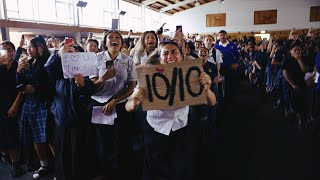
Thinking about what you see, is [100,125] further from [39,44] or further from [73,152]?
[39,44]

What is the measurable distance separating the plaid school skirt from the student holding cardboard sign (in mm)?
1463

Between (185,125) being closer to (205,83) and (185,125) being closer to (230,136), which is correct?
(205,83)

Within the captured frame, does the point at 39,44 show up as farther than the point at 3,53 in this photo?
No

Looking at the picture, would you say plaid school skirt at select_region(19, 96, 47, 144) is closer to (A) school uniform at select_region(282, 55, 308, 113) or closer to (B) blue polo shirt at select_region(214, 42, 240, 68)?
(B) blue polo shirt at select_region(214, 42, 240, 68)

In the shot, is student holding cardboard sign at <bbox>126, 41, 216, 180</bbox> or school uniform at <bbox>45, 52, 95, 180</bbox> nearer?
student holding cardboard sign at <bbox>126, 41, 216, 180</bbox>

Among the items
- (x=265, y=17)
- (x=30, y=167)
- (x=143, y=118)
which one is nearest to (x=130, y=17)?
(x=265, y=17)

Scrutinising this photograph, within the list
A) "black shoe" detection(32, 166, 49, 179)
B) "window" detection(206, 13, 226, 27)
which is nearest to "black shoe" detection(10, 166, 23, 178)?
"black shoe" detection(32, 166, 49, 179)

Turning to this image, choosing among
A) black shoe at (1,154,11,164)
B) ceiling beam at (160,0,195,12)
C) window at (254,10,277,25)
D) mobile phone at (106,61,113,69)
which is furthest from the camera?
window at (254,10,277,25)

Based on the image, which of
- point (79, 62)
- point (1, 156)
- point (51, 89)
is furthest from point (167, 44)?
point (1, 156)

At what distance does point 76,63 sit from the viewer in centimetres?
210

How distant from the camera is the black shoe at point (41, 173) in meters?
2.81

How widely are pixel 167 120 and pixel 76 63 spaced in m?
0.93

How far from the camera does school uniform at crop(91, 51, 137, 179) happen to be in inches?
92.7

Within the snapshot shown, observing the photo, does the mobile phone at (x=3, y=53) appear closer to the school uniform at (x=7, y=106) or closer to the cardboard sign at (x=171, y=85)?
the school uniform at (x=7, y=106)
